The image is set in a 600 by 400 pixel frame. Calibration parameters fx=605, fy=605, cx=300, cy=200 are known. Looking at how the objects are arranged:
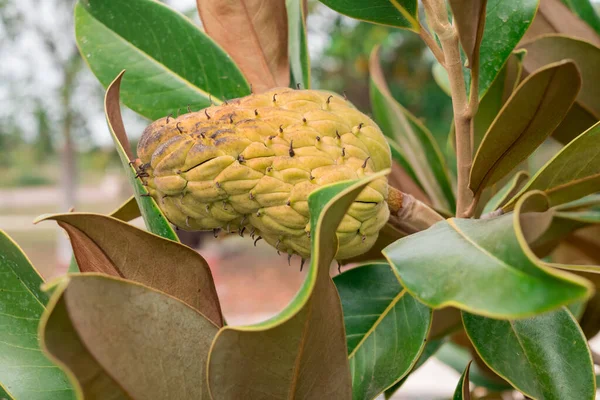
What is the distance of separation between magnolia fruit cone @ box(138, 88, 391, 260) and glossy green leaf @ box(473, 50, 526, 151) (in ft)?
0.97

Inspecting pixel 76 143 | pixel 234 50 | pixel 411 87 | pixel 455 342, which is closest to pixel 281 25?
pixel 234 50

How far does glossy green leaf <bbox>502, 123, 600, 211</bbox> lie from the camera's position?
1.90 ft

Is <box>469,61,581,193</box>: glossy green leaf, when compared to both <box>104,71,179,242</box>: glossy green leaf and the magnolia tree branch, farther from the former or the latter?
<box>104,71,179,242</box>: glossy green leaf

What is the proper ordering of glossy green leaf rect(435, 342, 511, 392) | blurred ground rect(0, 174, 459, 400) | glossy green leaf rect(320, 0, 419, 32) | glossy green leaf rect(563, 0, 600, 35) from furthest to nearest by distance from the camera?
blurred ground rect(0, 174, 459, 400)
glossy green leaf rect(435, 342, 511, 392)
glossy green leaf rect(563, 0, 600, 35)
glossy green leaf rect(320, 0, 419, 32)

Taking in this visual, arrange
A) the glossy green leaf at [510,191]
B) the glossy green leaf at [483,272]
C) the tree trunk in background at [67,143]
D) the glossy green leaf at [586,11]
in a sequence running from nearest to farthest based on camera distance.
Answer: the glossy green leaf at [483,272] < the glossy green leaf at [510,191] < the glossy green leaf at [586,11] < the tree trunk in background at [67,143]

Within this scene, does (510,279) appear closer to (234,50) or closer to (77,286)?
(77,286)

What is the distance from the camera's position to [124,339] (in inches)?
16.3

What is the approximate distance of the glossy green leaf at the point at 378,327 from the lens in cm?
59

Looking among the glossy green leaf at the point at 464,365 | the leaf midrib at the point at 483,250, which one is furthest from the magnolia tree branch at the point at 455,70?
the glossy green leaf at the point at 464,365

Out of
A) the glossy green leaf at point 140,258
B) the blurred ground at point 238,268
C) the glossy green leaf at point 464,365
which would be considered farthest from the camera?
the blurred ground at point 238,268

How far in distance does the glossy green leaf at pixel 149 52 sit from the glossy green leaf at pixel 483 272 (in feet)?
1.34

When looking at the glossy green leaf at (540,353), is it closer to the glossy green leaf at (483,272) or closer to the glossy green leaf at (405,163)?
the glossy green leaf at (483,272)

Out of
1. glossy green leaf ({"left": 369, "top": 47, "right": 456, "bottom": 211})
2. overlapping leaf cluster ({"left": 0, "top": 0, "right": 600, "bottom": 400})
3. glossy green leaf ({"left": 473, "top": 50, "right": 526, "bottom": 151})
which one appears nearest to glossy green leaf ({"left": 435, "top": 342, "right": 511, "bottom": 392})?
overlapping leaf cluster ({"left": 0, "top": 0, "right": 600, "bottom": 400})

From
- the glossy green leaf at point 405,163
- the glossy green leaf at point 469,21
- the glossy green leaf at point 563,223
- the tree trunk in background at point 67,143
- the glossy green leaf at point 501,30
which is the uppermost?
the glossy green leaf at point 469,21
